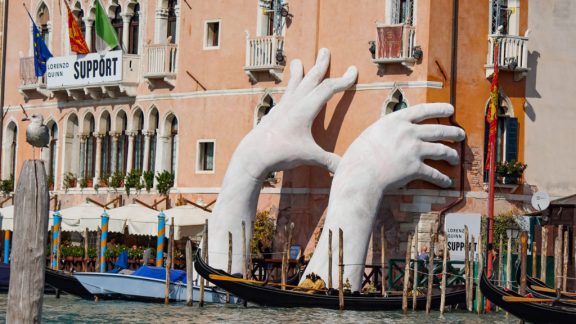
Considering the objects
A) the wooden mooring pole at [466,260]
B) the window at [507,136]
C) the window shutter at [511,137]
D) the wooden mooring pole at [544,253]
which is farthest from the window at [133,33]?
the wooden mooring pole at [544,253]

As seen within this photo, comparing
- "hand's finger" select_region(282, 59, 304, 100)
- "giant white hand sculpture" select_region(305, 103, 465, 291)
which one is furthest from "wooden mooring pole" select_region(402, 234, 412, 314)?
"hand's finger" select_region(282, 59, 304, 100)

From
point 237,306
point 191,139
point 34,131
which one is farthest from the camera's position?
point 191,139

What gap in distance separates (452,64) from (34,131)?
17.7 metres

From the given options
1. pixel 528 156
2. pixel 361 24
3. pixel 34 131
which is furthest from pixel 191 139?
pixel 34 131

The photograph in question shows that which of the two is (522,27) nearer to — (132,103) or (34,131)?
(132,103)

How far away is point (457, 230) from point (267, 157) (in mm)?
Answer: 4245

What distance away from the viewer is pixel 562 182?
3216 centimetres

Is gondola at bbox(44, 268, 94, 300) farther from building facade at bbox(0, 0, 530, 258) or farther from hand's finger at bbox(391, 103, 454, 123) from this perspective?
hand's finger at bbox(391, 103, 454, 123)

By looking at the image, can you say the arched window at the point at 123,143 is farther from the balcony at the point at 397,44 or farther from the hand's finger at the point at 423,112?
the hand's finger at the point at 423,112

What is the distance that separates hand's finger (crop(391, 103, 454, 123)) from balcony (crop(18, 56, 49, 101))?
1204cm

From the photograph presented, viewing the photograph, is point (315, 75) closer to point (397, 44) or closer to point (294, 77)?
point (294, 77)

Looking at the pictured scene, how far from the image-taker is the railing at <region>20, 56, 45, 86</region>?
129 ft

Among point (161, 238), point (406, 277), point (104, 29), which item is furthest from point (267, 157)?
point (104, 29)

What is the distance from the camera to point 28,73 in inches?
1566
